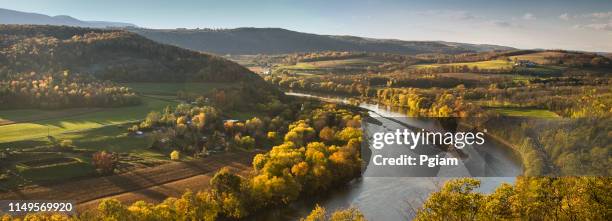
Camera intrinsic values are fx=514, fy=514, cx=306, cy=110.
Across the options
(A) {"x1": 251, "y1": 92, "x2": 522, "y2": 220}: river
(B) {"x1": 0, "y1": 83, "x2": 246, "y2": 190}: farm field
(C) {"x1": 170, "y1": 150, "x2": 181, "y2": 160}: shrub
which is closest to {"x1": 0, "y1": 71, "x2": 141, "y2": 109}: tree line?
(B) {"x1": 0, "y1": 83, "x2": 246, "y2": 190}: farm field

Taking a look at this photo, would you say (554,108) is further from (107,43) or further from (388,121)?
(107,43)

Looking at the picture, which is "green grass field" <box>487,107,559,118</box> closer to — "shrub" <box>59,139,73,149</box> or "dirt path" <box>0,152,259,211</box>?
"dirt path" <box>0,152,259,211</box>

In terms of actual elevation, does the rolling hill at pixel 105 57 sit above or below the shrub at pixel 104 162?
above

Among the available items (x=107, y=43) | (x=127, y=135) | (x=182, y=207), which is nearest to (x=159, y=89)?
(x=107, y=43)

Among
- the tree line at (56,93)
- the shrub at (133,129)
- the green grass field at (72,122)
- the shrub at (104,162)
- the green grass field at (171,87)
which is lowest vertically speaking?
the shrub at (104,162)

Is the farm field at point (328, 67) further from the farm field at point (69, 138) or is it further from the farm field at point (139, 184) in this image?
the farm field at point (139, 184)

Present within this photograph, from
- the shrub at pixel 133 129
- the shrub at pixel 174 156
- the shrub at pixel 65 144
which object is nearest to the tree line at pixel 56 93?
the shrub at pixel 133 129
